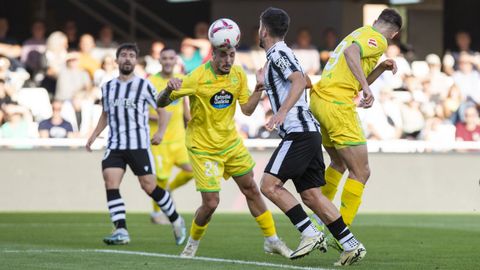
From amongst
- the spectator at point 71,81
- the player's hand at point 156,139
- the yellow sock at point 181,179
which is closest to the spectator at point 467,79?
the spectator at point 71,81

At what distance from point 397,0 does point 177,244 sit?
13.5m

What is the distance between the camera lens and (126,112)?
42.5ft

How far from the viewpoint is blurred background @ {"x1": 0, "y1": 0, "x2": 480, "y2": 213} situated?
1947 cm

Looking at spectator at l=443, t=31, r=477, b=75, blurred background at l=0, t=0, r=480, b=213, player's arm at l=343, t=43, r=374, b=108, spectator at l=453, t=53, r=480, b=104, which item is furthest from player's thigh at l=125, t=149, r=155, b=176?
spectator at l=443, t=31, r=477, b=75

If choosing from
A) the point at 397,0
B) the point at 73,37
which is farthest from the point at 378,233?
the point at 397,0

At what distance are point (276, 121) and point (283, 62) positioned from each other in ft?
2.07

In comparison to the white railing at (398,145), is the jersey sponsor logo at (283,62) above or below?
above

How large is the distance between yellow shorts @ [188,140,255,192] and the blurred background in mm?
8672

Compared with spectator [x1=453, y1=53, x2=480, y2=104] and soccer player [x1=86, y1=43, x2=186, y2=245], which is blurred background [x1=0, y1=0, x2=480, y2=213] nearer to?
spectator [x1=453, y1=53, x2=480, y2=104]

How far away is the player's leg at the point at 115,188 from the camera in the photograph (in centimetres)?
1252

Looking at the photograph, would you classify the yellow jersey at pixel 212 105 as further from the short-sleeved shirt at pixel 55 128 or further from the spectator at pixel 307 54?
the spectator at pixel 307 54

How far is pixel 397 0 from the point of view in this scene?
81.4 feet

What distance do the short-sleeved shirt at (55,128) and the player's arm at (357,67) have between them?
32.8 ft

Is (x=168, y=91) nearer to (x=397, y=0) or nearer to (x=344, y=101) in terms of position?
(x=344, y=101)
